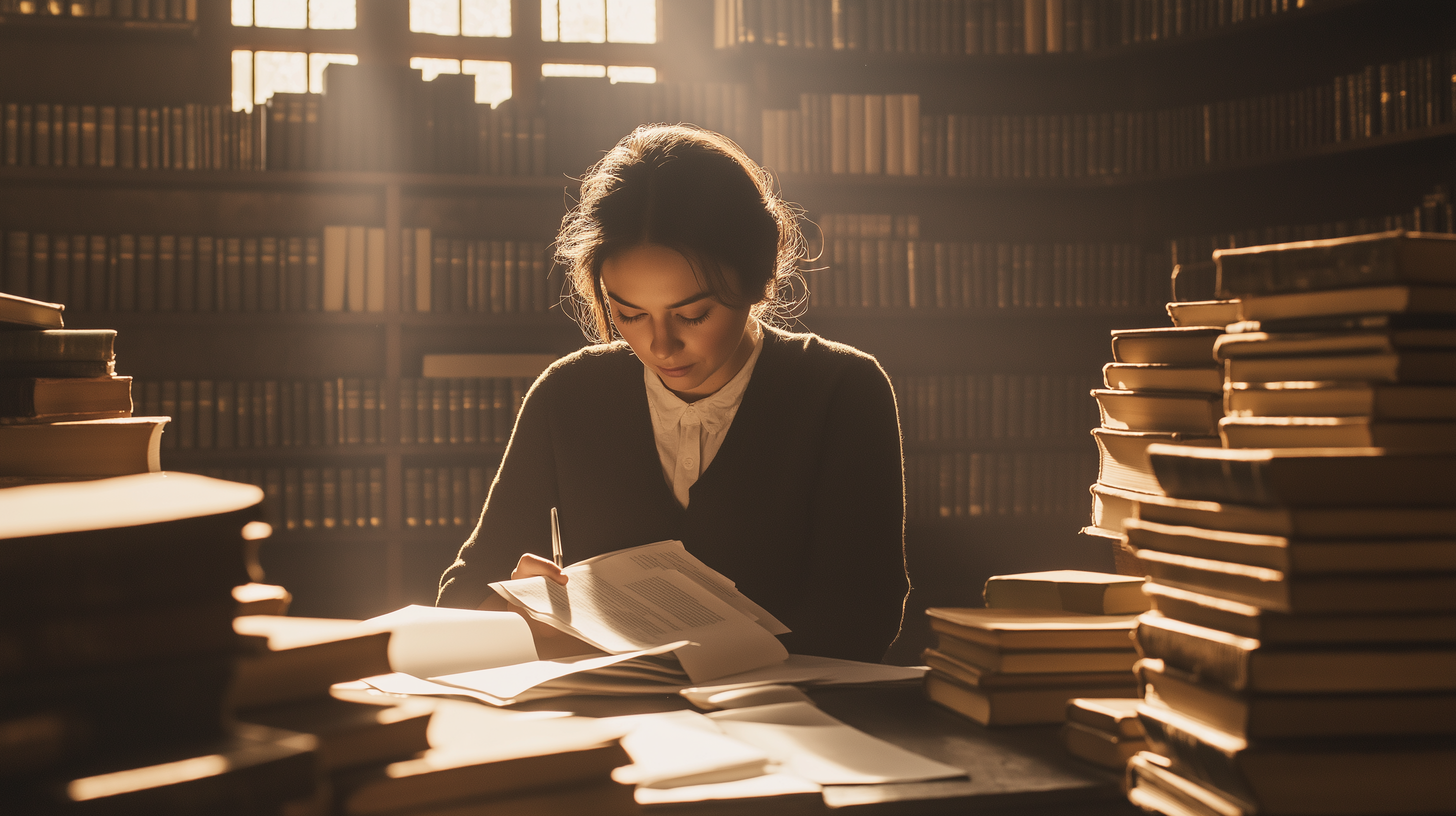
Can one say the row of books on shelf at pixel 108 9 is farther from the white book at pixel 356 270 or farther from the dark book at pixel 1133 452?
the dark book at pixel 1133 452

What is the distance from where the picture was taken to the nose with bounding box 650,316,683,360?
1.42 metres

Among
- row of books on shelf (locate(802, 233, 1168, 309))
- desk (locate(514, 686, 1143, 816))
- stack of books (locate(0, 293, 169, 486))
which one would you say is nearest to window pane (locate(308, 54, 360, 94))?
row of books on shelf (locate(802, 233, 1168, 309))

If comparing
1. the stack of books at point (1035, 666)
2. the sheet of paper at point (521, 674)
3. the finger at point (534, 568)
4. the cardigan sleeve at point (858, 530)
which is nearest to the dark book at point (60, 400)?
the sheet of paper at point (521, 674)

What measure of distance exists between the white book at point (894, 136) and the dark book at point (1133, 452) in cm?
234

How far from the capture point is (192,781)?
37 centimetres

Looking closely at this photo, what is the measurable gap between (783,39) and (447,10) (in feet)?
3.68

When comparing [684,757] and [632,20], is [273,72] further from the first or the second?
[684,757]

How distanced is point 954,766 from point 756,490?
945mm

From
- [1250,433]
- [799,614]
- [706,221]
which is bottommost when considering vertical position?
[799,614]

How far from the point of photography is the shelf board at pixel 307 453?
2916 mm

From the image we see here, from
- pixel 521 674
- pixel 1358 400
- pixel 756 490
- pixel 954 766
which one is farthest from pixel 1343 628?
pixel 756 490

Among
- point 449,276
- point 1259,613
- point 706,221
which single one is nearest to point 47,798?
point 1259,613

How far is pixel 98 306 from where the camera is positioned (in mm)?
2863

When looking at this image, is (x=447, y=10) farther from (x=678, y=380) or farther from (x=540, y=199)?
(x=678, y=380)
